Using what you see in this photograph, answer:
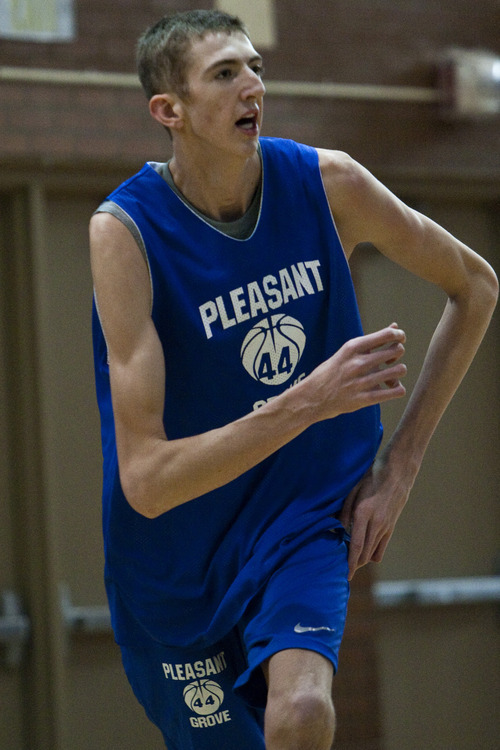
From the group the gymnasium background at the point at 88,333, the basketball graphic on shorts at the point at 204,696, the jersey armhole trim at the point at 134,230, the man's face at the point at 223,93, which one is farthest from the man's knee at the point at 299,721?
the gymnasium background at the point at 88,333

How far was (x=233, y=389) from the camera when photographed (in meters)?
2.32

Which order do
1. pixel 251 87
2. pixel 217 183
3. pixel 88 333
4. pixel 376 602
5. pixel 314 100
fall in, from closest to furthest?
1. pixel 251 87
2. pixel 217 183
3. pixel 88 333
4. pixel 314 100
5. pixel 376 602

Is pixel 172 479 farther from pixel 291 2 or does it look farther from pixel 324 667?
pixel 291 2

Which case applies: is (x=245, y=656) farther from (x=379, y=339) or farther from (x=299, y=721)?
→ (x=379, y=339)

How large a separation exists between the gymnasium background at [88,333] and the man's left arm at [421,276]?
2.42 m

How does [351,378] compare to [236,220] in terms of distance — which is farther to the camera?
[236,220]

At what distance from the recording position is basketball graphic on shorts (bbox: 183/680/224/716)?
7.95ft

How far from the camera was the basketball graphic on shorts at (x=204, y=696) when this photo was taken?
7.95 feet

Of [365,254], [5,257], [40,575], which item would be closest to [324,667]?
[40,575]

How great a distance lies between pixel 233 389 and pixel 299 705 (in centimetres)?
68

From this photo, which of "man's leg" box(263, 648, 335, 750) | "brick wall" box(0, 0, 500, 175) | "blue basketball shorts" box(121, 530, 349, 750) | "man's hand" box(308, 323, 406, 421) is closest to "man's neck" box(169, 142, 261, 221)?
"man's hand" box(308, 323, 406, 421)

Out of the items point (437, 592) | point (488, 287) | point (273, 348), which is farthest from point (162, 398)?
point (437, 592)

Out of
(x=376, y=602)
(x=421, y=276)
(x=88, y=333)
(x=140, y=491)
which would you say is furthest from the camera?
(x=376, y=602)

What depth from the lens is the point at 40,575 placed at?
458 cm
